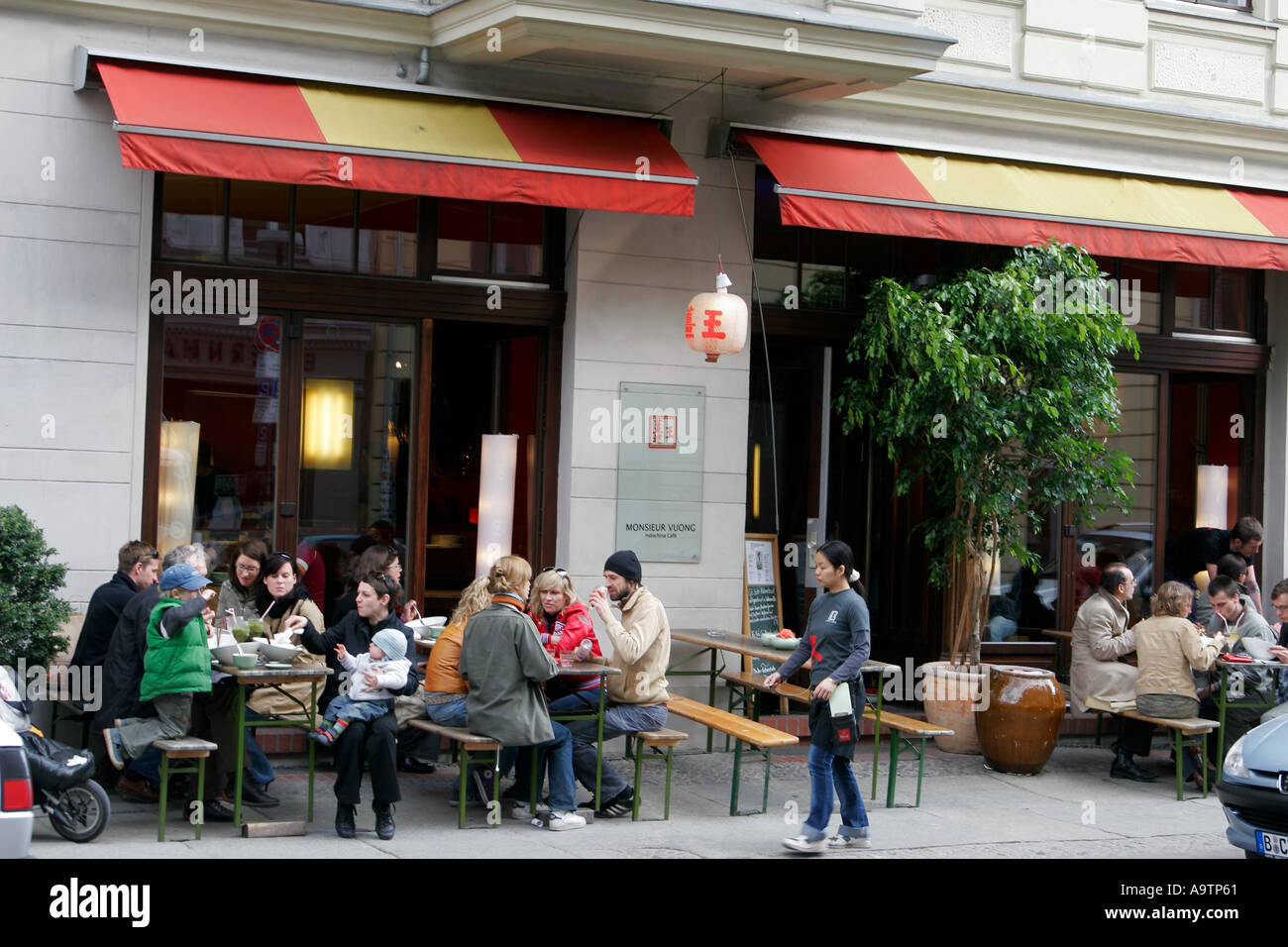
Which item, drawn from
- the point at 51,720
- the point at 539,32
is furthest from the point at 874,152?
the point at 51,720

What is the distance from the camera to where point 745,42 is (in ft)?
34.7

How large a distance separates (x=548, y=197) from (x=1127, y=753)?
5943 millimetres

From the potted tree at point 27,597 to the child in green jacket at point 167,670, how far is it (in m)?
0.98

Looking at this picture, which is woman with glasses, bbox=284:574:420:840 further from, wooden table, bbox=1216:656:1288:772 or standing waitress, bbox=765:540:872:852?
wooden table, bbox=1216:656:1288:772

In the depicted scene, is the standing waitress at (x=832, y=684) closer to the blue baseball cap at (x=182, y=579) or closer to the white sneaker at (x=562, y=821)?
the white sneaker at (x=562, y=821)

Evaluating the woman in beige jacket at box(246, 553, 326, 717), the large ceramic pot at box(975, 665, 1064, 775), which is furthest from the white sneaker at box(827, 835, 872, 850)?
the woman in beige jacket at box(246, 553, 326, 717)

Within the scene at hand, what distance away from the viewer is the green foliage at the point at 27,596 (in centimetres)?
886

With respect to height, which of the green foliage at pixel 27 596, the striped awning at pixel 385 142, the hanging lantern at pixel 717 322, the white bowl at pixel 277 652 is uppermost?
the striped awning at pixel 385 142

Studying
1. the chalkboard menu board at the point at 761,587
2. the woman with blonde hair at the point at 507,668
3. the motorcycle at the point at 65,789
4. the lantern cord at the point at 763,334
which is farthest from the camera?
the chalkboard menu board at the point at 761,587

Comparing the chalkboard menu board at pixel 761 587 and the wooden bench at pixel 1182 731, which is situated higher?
the chalkboard menu board at pixel 761 587

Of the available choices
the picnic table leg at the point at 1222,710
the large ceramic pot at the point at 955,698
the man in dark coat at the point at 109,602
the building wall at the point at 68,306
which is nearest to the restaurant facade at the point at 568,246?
the building wall at the point at 68,306

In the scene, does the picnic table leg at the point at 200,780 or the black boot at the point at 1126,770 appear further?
the black boot at the point at 1126,770

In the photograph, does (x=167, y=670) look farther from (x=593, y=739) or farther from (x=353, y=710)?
(x=593, y=739)

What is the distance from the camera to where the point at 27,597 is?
9.05 metres
